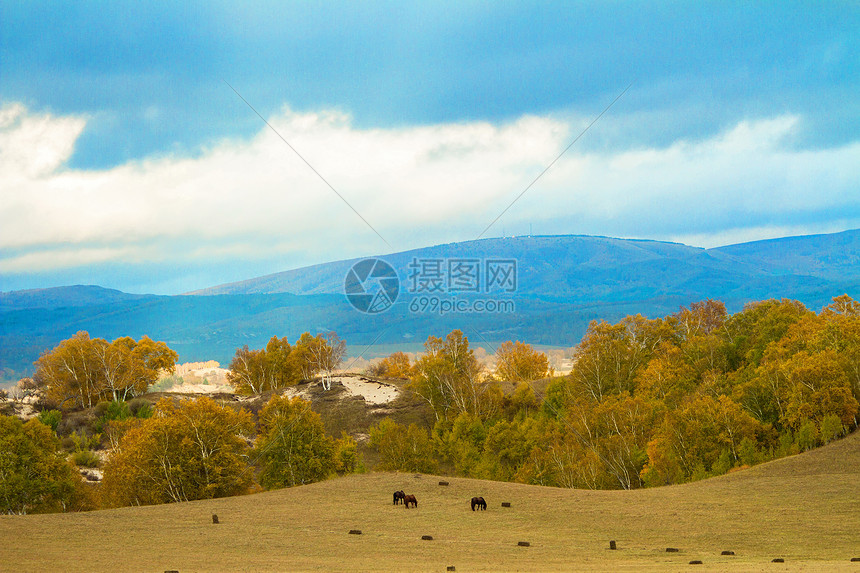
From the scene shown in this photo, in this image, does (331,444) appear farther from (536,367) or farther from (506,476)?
(536,367)

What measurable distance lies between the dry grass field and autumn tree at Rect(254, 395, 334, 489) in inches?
650

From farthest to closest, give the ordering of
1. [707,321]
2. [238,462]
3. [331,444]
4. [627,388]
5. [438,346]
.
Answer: [707,321] → [438,346] → [627,388] → [331,444] → [238,462]

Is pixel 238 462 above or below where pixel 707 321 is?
below

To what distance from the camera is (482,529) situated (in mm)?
34812

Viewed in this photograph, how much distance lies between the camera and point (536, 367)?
135 meters

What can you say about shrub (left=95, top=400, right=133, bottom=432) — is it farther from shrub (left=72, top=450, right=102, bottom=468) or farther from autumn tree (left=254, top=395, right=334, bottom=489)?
autumn tree (left=254, top=395, right=334, bottom=489)

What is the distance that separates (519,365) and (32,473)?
294ft

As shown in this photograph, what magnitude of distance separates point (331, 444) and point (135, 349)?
66993 millimetres

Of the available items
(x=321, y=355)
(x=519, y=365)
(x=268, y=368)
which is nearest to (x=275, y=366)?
(x=268, y=368)

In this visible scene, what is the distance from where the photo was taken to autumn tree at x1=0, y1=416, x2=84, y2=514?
177 ft

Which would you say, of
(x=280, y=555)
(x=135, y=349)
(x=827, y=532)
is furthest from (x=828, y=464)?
(x=135, y=349)

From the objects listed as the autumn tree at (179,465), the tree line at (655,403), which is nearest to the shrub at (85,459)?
the tree line at (655,403)

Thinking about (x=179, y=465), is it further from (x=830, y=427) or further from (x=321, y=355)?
(x=321, y=355)

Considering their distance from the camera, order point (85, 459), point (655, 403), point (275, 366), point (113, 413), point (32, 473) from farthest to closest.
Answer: point (275, 366)
point (113, 413)
point (85, 459)
point (655, 403)
point (32, 473)
